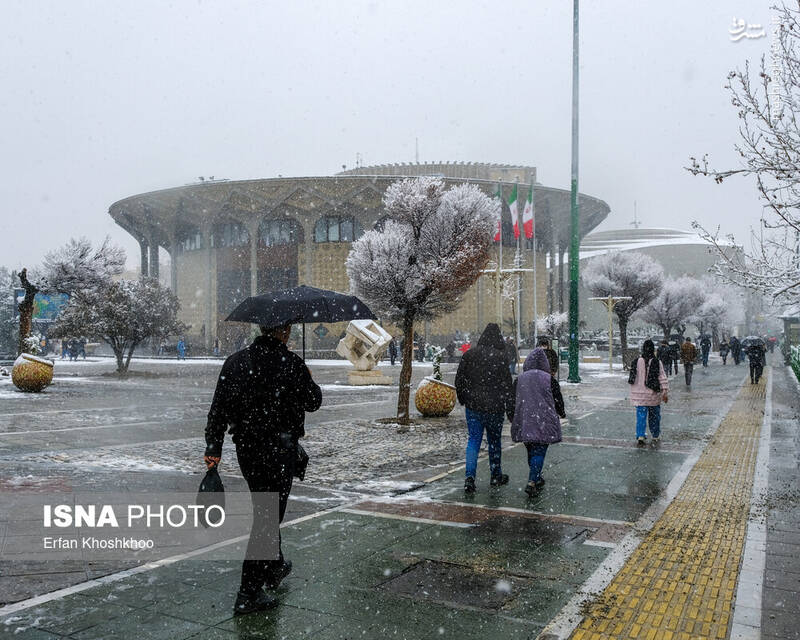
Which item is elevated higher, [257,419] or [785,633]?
[257,419]

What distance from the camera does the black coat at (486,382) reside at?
7469 mm

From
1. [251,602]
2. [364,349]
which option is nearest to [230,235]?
[364,349]

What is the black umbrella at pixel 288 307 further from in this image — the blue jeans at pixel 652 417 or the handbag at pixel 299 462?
the blue jeans at pixel 652 417

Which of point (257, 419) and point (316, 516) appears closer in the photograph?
point (257, 419)

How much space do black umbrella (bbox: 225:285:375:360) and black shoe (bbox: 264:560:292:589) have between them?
149 centimetres

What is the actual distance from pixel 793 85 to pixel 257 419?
6883 millimetres

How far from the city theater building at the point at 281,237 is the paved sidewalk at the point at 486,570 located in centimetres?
4587

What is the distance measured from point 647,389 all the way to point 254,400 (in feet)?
26.8

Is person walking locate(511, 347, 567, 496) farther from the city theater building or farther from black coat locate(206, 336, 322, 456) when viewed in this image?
the city theater building

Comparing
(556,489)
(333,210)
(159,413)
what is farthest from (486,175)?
(556,489)

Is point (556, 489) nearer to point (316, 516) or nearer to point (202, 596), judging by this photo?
point (316, 516)

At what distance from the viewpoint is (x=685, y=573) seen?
4.81 metres

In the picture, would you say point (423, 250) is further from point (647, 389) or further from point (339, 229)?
point (339, 229)

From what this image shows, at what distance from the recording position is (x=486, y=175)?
275ft
